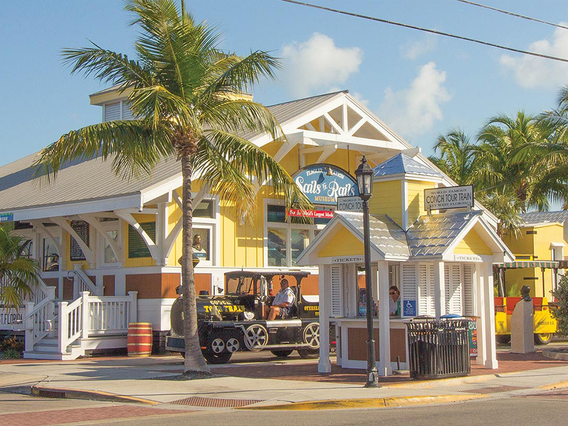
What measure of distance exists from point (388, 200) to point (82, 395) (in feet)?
24.7

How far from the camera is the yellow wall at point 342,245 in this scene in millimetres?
16359

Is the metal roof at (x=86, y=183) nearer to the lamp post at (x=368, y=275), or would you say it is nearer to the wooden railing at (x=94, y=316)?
the wooden railing at (x=94, y=316)

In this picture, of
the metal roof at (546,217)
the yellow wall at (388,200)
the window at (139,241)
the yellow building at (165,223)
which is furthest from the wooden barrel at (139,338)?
the metal roof at (546,217)

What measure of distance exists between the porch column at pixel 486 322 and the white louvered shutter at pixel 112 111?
17.0 metres

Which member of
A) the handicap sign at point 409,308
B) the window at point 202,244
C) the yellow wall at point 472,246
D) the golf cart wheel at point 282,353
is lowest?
the golf cart wheel at point 282,353

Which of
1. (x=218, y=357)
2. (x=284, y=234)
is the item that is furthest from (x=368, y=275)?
(x=284, y=234)

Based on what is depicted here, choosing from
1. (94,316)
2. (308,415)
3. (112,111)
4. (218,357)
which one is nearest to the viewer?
(308,415)

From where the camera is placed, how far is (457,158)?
37.7 metres

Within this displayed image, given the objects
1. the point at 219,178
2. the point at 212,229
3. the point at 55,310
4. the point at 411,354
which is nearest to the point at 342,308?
the point at 411,354

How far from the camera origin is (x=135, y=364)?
19.3 meters

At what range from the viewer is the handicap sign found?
16312 millimetres

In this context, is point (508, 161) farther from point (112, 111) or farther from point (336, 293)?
point (336, 293)

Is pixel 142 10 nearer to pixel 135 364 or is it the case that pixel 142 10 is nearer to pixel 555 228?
pixel 135 364

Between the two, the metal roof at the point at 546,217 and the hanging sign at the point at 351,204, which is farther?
the metal roof at the point at 546,217
